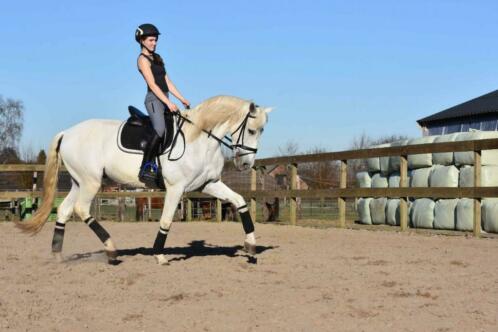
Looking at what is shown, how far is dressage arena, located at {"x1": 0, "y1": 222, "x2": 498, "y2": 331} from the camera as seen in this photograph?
411cm

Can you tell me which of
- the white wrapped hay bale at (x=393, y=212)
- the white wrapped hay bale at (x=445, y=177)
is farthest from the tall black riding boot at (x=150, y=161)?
the white wrapped hay bale at (x=393, y=212)

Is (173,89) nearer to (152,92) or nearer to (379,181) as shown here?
(152,92)

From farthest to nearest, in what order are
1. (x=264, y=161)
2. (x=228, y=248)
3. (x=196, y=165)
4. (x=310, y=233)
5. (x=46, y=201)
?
(x=264, y=161), (x=310, y=233), (x=228, y=248), (x=46, y=201), (x=196, y=165)

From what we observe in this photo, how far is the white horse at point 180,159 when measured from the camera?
Answer: 711 centimetres

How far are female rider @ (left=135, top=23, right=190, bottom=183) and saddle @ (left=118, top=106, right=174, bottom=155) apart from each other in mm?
57

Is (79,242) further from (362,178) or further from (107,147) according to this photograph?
(362,178)

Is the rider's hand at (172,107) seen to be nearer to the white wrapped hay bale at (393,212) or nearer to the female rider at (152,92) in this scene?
the female rider at (152,92)

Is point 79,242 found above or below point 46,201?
below

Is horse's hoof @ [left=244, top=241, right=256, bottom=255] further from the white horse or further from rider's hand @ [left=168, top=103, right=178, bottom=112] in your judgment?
rider's hand @ [left=168, top=103, right=178, bottom=112]

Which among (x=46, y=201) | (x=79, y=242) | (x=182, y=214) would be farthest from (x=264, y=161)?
(x=46, y=201)

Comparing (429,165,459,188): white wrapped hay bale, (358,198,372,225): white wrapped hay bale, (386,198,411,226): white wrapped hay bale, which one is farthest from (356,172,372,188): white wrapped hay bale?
(429,165,459,188): white wrapped hay bale

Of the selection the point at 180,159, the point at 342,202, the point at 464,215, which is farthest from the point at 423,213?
the point at 180,159

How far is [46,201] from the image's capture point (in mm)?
8070

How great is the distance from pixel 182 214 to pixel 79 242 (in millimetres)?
7909
